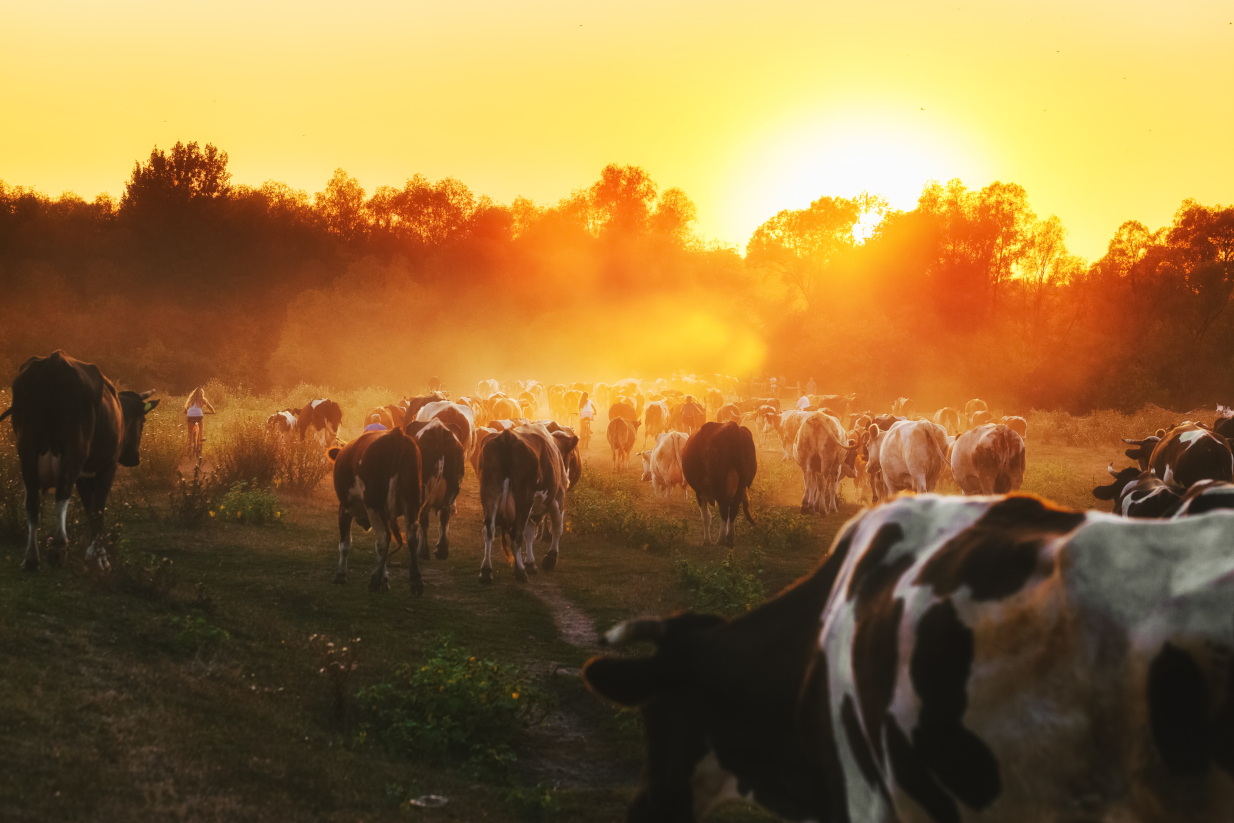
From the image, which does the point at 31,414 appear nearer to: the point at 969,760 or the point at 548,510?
the point at 548,510

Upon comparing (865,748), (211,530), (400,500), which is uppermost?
(865,748)

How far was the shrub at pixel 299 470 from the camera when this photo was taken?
18578mm

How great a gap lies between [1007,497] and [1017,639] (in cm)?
78

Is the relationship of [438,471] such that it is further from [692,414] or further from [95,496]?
[692,414]

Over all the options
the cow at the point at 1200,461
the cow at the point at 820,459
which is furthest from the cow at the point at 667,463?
the cow at the point at 1200,461

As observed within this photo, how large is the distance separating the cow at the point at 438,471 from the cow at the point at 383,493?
118 centimetres

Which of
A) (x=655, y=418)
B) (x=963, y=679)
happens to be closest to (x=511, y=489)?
(x=963, y=679)

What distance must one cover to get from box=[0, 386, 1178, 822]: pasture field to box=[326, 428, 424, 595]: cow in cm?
38

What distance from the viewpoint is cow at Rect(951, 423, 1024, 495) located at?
17.2 metres

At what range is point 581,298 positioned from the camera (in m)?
74.9

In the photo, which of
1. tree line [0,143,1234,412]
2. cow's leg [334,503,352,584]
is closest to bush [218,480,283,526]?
cow's leg [334,503,352,584]

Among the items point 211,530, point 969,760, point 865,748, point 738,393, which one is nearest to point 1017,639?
point 969,760

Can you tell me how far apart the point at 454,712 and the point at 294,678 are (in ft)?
5.05

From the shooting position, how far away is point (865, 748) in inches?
108
